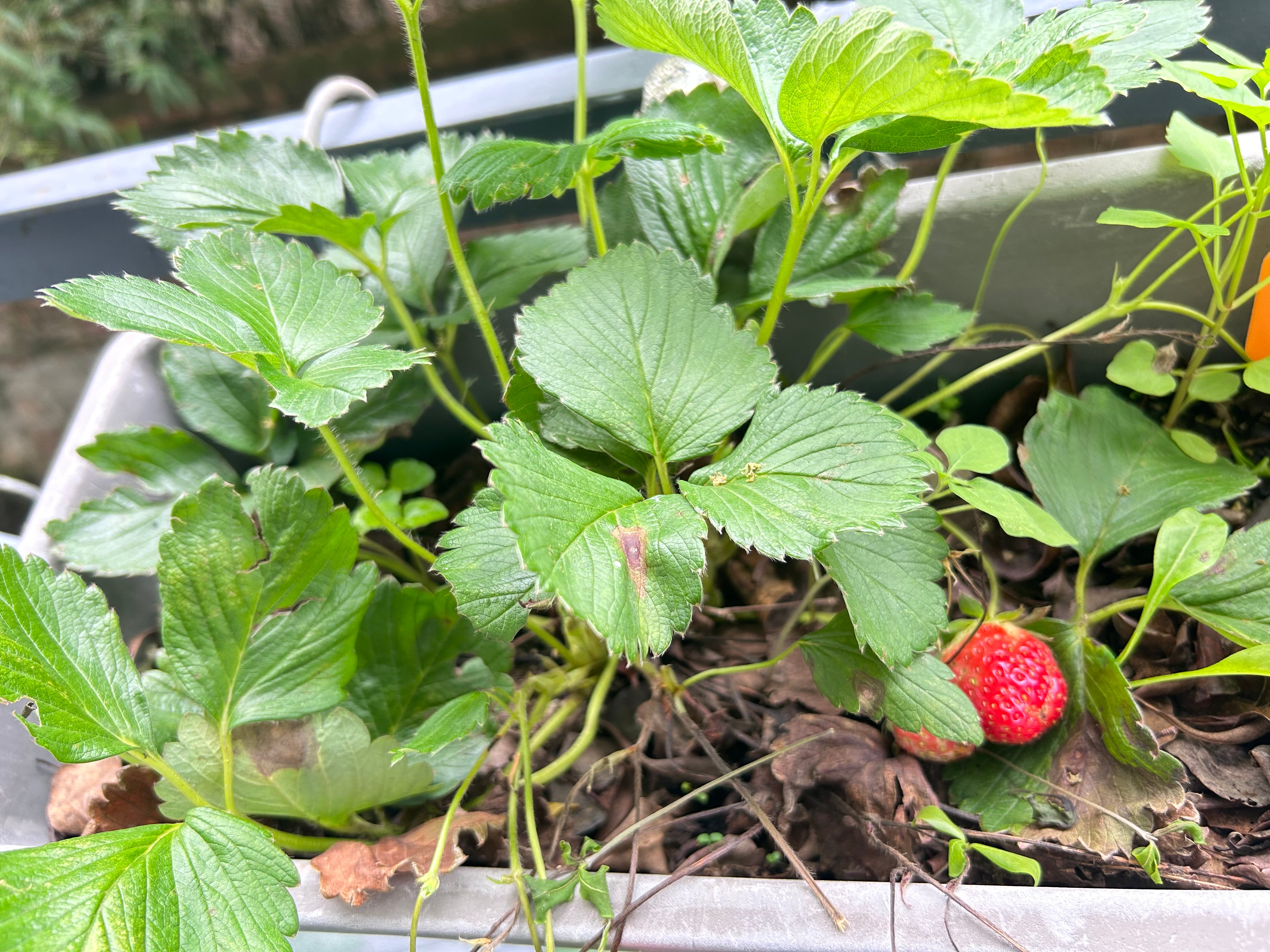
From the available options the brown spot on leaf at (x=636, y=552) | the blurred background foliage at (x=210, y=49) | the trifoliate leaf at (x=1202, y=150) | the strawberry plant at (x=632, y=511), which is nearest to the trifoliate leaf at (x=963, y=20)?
the strawberry plant at (x=632, y=511)

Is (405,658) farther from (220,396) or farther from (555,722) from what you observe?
(220,396)

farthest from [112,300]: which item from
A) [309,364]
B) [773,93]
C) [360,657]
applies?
[773,93]

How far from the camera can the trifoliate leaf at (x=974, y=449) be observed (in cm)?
40

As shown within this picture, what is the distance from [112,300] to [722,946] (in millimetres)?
389

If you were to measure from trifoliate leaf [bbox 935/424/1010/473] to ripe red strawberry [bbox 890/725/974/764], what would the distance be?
0.14 metres

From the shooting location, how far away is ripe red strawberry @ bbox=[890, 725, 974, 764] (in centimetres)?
41

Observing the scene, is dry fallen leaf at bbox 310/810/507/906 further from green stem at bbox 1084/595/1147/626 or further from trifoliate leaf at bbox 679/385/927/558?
green stem at bbox 1084/595/1147/626

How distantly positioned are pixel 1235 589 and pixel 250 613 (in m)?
0.50

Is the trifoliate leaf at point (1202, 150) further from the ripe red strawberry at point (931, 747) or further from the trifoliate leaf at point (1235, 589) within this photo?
the ripe red strawberry at point (931, 747)

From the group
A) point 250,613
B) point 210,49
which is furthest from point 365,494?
point 210,49

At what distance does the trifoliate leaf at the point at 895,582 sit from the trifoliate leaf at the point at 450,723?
18 centimetres

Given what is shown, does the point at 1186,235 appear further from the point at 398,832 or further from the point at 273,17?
the point at 273,17

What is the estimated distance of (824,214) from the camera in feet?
1.67

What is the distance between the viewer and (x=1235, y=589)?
407 mm
